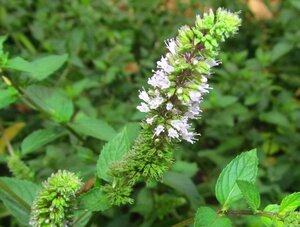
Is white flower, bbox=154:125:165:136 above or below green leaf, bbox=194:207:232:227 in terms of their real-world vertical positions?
above

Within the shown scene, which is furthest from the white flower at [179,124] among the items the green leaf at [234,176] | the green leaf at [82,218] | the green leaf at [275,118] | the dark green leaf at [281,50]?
the dark green leaf at [281,50]

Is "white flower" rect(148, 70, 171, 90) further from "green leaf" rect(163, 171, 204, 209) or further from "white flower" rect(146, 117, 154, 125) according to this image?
"green leaf" rect(163, 171, 204, 209)

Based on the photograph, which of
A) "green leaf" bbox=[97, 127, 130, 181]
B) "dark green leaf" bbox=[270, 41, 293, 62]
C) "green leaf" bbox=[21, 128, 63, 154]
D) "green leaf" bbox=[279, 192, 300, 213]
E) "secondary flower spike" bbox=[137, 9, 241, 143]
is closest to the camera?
"secondary flower spike" bbox=[137, 9, 241, 143]

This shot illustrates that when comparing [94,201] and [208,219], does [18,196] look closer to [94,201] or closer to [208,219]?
[94,201]

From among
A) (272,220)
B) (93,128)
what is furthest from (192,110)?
(93,128)

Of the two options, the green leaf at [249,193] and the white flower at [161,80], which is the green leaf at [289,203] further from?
the white flower at [161,80]

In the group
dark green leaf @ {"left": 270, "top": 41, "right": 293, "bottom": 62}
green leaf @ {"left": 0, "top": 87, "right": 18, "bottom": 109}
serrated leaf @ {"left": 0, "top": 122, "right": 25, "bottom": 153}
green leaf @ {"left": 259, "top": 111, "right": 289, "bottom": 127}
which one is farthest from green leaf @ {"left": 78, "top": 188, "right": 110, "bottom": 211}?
dark green leaf @ {"left": 270, "top": 41, "right": 293, "bottom": 62}
